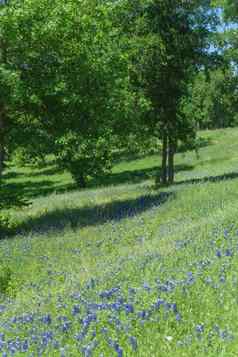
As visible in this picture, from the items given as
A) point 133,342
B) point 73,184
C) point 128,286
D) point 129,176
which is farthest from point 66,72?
point 129,176

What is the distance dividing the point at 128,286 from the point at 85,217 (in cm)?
1139

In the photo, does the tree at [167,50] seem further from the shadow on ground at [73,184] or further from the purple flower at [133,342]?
the purple flower at [133,342]

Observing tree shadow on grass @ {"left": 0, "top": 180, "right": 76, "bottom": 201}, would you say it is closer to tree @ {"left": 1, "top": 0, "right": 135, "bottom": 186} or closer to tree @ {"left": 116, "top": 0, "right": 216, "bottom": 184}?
tree @ {"left": 116, "top": 0, "right": 216, "bottom": 184}

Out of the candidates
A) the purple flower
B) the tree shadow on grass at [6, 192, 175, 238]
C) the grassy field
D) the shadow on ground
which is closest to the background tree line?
the tree shadow on grass at [6, 192, 175, 238]

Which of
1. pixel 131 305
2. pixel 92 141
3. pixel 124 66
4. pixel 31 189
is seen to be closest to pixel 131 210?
pixel 92 141

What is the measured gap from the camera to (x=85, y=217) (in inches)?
734

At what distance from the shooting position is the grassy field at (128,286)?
5383mm

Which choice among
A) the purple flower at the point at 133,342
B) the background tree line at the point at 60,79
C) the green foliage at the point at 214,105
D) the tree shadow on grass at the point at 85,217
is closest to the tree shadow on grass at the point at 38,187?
the green foliage at the point at 214,105

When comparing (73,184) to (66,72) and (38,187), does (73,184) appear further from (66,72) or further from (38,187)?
(66,72)

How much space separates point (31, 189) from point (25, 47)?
35.2 m

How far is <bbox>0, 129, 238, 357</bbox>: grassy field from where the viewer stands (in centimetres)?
538

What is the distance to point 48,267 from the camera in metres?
11.9

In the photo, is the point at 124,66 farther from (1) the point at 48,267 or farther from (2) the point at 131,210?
(1) the point at 48,267

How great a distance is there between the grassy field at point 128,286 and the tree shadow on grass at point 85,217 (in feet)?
0.74
